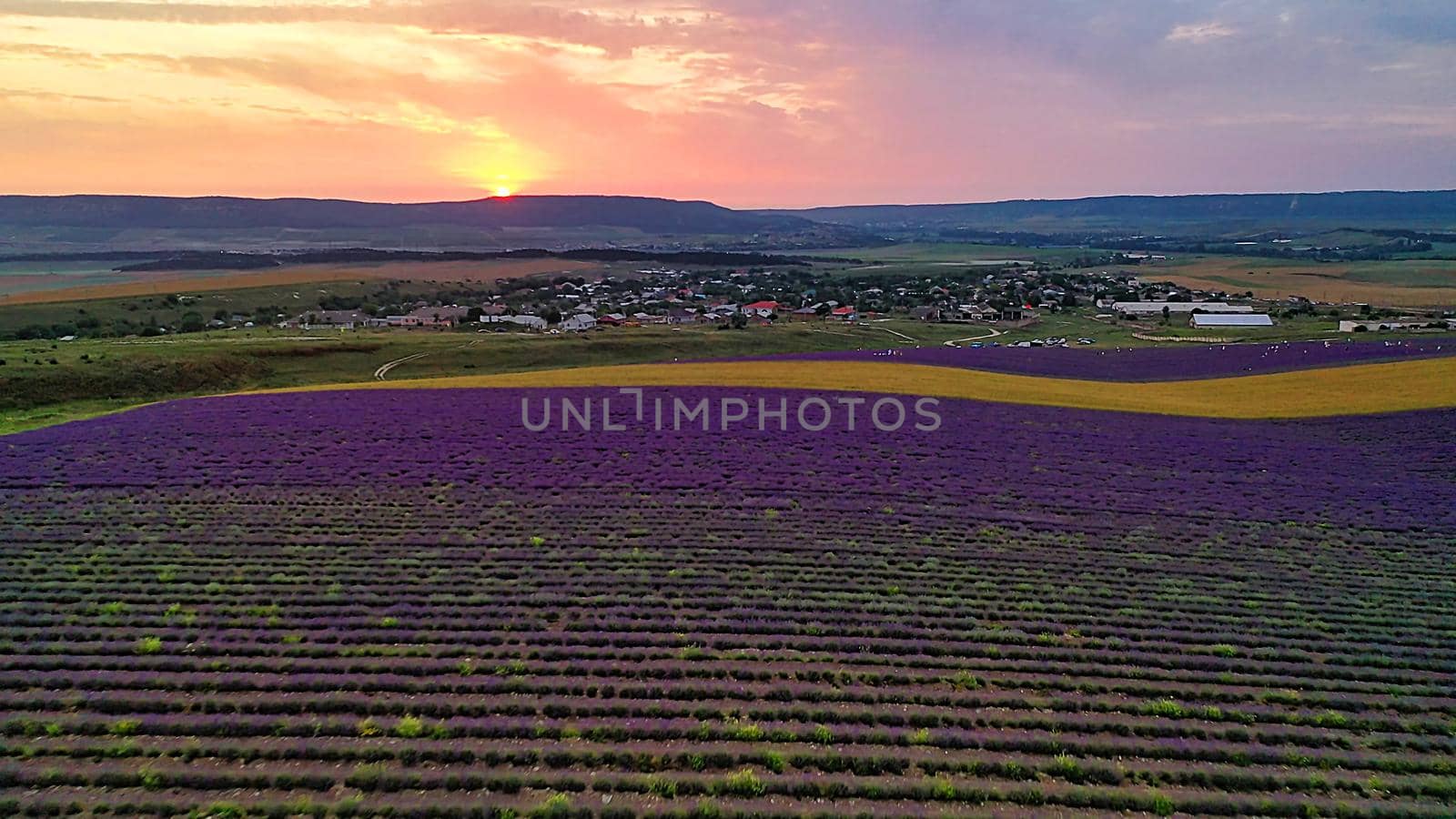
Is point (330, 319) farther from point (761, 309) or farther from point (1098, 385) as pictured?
point (1098, 385)

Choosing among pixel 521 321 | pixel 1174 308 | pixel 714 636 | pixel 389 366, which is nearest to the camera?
pixel 714 636

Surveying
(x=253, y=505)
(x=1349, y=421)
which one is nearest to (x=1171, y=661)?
(x=253, y=505)

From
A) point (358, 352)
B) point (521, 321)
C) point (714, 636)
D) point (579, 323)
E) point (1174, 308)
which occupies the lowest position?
point (714, 636)

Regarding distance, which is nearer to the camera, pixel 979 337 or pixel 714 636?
pixel 714 636

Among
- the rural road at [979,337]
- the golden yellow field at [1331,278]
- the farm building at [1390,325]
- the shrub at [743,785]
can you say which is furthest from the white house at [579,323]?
the golden yellow field at [1331,278]

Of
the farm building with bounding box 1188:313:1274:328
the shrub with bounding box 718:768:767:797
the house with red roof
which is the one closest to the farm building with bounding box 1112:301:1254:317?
the farm building with bounding box 1188:313:1274:328

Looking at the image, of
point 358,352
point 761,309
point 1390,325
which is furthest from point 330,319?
point 1390,325

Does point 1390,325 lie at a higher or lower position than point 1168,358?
higher

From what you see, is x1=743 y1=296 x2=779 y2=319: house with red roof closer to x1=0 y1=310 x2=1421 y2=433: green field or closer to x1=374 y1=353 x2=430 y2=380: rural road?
x1=0 y1=310 x2=1421 y2=433: green field
